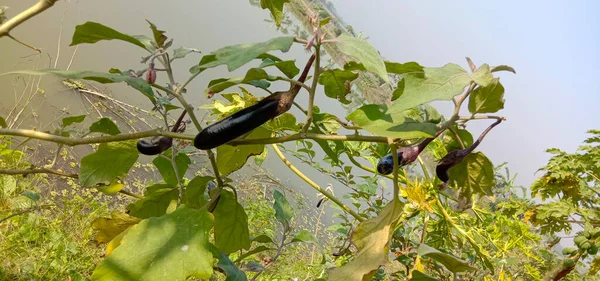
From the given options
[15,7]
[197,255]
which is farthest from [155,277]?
[15,7]

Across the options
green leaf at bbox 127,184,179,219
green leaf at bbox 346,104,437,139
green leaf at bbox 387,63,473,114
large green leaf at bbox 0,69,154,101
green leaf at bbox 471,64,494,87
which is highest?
green leaf at bbox 471,64,494,87

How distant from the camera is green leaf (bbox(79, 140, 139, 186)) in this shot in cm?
33

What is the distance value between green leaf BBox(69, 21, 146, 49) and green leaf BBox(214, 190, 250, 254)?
5.6 inches

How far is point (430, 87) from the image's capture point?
20 cm

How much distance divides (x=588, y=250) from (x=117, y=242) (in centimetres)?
50

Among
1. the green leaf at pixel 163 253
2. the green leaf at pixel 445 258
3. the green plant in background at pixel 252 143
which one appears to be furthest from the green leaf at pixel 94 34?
the green leaf at pixel 445 258

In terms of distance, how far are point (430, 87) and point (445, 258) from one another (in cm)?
11

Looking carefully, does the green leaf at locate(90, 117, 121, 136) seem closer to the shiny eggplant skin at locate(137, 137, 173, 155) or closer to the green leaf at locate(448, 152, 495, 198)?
the shiny eggplant skin at locate(137, 137, 173, 155)

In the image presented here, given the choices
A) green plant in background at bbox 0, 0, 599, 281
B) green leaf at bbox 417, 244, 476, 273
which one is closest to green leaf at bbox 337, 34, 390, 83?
green plant in background at bbox 0, 0, 599, 281

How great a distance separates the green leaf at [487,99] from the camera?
0.84ft

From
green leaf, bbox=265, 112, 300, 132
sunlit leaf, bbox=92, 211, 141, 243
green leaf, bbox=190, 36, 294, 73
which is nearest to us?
green leaf, bbox=190, 36, 294, 73

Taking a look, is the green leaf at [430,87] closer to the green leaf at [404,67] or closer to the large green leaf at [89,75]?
the green leaf at [404,67]

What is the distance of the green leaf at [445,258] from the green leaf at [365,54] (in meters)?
0.10

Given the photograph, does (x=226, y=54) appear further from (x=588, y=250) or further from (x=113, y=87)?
(x=113, y=87)
